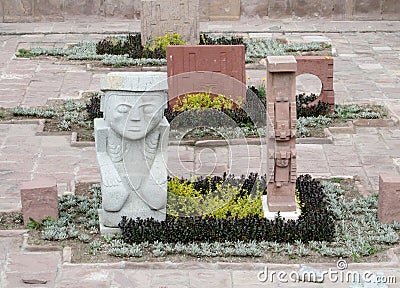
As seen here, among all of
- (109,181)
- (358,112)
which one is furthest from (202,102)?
(109,181)

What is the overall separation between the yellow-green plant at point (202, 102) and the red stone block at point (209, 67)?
0.08 meters

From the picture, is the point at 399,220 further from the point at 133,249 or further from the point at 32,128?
the point at 32,128

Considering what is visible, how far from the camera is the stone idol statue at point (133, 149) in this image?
28.7ft

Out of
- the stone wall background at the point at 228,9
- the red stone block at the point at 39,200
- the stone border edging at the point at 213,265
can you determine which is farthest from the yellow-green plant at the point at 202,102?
the stone wall background at the point at 228,9

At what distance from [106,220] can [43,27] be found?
10745 millimetres

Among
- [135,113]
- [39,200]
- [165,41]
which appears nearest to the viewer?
[135,113]

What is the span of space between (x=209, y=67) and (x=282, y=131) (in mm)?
4130

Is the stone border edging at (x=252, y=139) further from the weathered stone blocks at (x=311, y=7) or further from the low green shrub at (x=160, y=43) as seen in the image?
the weathered stone blocks at (x=311, y=7)

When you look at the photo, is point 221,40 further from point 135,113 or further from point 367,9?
point 135,113

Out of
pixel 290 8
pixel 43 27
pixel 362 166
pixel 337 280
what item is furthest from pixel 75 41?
pixel 337 280

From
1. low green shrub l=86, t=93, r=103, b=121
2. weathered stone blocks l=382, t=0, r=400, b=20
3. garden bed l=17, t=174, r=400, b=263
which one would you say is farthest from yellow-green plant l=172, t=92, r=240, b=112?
weathered stone blocks l=382, t=0, r=400, b=20

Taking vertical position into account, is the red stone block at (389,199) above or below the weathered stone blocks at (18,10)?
below

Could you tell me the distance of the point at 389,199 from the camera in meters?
9.23

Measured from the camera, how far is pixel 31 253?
343 inches
